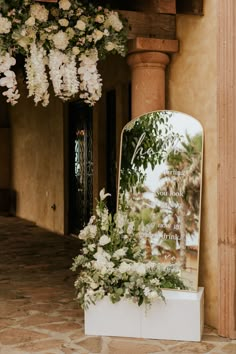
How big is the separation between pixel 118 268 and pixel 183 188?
33.0 inches

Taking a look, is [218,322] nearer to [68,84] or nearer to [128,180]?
[128,180]

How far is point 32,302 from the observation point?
17.7 ft

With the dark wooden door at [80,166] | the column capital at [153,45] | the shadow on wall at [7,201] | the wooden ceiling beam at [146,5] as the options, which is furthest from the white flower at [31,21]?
the shadow on wall at [7,201]

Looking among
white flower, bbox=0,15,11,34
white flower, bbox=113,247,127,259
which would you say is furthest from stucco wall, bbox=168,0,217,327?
white flower, bbox=0,15,11,34

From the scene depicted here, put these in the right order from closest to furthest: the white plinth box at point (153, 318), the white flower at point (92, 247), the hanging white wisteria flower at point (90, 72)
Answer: the white plinth box at point (153, 318)
the white flower at point (92, 247)
the hanging white wisteria flower at point (90, 72)

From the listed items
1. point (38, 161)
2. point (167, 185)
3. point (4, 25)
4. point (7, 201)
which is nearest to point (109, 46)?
point (4, 25)

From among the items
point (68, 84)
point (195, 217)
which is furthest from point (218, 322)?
point (68, 84)

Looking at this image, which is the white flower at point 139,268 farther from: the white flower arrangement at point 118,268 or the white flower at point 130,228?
the white flower at point 130,228

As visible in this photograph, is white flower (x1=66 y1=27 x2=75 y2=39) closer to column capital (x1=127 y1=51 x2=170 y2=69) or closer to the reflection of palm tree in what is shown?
column capital (x1=127 y1=51 x2=170 y2=69)

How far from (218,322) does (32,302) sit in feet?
6.17

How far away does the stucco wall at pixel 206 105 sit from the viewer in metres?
4.50

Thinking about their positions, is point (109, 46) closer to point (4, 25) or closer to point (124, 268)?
Answer: point (4, 25)

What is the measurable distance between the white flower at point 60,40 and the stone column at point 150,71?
66 centimetres

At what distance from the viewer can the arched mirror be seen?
4520 millimetres
